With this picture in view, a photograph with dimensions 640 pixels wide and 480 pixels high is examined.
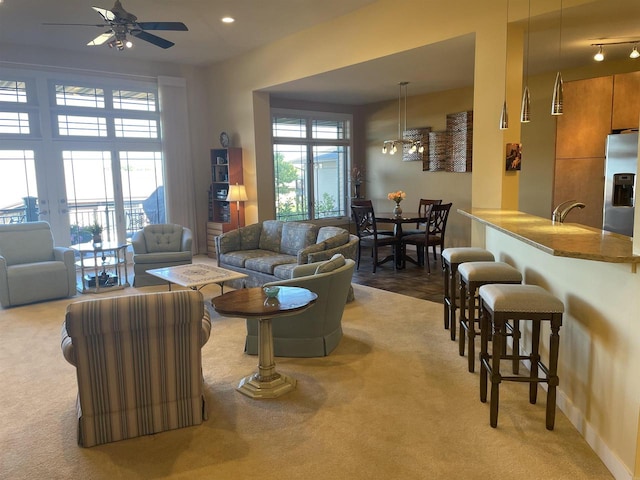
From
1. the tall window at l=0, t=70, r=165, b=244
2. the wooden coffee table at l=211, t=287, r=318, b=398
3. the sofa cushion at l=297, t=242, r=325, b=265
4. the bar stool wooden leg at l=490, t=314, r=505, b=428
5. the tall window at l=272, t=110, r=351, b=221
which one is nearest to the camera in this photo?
the bar stool wooden leg at l=490, t=314, r=505, b=428

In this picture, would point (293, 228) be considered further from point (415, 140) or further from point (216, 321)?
point (415, 140)

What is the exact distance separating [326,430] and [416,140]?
6409mm

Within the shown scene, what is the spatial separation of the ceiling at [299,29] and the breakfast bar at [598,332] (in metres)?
2.43

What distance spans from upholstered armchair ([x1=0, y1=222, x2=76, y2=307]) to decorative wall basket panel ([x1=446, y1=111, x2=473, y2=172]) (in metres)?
5.75

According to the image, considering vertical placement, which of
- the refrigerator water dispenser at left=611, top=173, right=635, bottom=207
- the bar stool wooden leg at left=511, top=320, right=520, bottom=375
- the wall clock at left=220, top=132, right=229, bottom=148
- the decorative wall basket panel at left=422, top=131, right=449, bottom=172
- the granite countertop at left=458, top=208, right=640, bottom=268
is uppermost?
the wall clock at left=220, top=132, right=229, bottom=148

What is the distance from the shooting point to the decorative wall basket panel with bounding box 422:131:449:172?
26.5 ft

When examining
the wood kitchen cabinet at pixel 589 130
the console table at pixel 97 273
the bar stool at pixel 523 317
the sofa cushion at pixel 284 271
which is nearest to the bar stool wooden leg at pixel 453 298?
the bar stool at pixel 523 317

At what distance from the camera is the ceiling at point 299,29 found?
4668 millimetres

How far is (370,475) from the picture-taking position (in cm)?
237

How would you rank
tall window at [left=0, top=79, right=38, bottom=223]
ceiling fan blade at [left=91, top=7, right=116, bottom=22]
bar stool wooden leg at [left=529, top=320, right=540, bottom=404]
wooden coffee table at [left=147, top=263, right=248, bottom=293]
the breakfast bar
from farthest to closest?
tall window at [left=0, top=79, right=38, bottom=223] < wooden coffee table at [left=147, top=263, right=248, bottom=293] < ceiling fan blade at [left=91, top=7, right=116, bottom=22] < bar stool wooden leg at [left=529, top=320, right=540, bottom=404] < the breakfast bar

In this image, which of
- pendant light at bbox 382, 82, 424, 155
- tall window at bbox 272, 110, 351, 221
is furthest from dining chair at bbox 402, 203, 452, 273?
tall window at bbox 272, 110, 351, 221

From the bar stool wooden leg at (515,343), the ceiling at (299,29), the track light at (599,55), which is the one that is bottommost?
the bar stool wooden leg at (515,343)

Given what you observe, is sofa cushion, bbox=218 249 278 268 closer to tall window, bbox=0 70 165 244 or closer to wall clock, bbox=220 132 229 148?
tall window, bbox=0 70 165 244

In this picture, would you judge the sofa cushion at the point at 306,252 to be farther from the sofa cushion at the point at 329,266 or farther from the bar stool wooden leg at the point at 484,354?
the bar stool wooden leg at the point at 484,354
